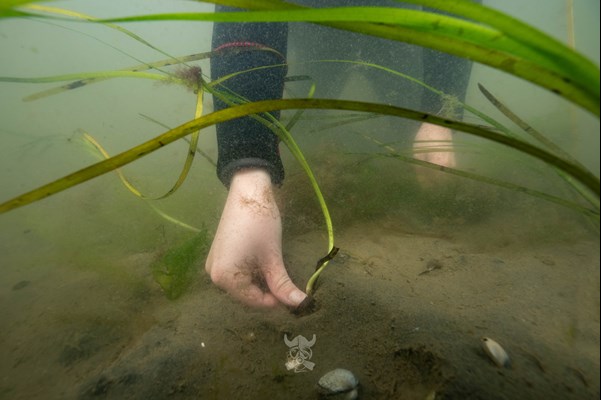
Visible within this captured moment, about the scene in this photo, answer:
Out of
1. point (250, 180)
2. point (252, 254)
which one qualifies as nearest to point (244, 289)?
point (252, 254)

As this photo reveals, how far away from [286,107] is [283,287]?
850 mm

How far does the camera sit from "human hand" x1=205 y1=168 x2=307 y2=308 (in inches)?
54.9

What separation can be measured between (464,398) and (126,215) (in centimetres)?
332

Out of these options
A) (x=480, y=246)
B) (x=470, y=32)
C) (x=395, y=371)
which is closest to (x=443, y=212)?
(x=480, y=246)

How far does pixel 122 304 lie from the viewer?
5.32 feet

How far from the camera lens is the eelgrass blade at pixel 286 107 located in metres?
0.68

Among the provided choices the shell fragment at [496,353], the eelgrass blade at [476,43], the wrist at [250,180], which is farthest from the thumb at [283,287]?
the eelgrass blade at [476,43]

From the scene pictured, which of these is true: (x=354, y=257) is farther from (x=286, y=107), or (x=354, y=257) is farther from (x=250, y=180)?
(x=286, y=107)

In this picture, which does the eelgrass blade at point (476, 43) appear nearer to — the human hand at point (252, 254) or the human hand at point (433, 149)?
the human hand at point (252, 254)

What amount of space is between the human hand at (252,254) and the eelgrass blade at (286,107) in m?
0.83

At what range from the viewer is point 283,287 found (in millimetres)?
1372

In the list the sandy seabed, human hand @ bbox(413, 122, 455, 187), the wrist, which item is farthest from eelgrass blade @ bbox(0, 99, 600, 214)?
human hand @ bbox(413, 122, 455, 187)

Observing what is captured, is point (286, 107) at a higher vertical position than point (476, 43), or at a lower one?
lower

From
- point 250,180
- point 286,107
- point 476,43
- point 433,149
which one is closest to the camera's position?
point 476,43
